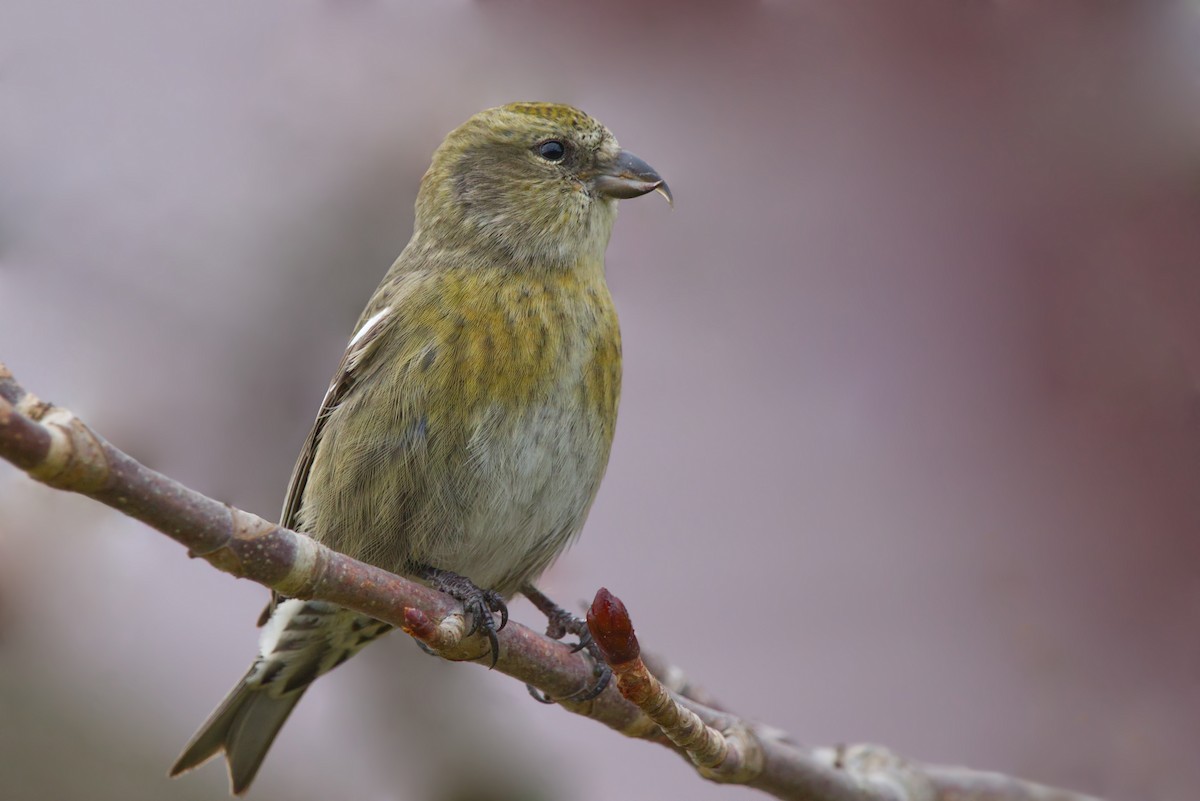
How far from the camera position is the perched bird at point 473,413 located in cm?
301

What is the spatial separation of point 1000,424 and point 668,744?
1.28 meters

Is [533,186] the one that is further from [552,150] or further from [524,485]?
[524,485]

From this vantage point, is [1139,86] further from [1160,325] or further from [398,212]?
[398,212]

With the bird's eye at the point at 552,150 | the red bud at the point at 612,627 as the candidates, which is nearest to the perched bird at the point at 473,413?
the bird's eye at the point at 552,150

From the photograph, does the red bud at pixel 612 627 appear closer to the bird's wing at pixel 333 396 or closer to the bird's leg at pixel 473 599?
the bird's leg at pixel 473 599

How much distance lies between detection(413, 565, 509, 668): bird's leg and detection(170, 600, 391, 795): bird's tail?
0.22 meters

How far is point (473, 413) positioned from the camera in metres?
2.97

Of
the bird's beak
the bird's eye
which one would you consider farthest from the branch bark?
the bird's eye

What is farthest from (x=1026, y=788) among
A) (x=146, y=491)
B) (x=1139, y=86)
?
(x=146, y=491)

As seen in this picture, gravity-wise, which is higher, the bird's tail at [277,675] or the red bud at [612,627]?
the red bud at [612,627]

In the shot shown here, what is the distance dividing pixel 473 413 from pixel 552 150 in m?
1.00

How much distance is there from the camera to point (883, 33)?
2072 mm

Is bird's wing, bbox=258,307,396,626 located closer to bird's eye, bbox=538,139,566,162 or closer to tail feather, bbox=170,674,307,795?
tail feather, bbox=170,674,307,795

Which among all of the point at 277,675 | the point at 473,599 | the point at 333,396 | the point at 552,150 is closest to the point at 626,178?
the point at 552,150
